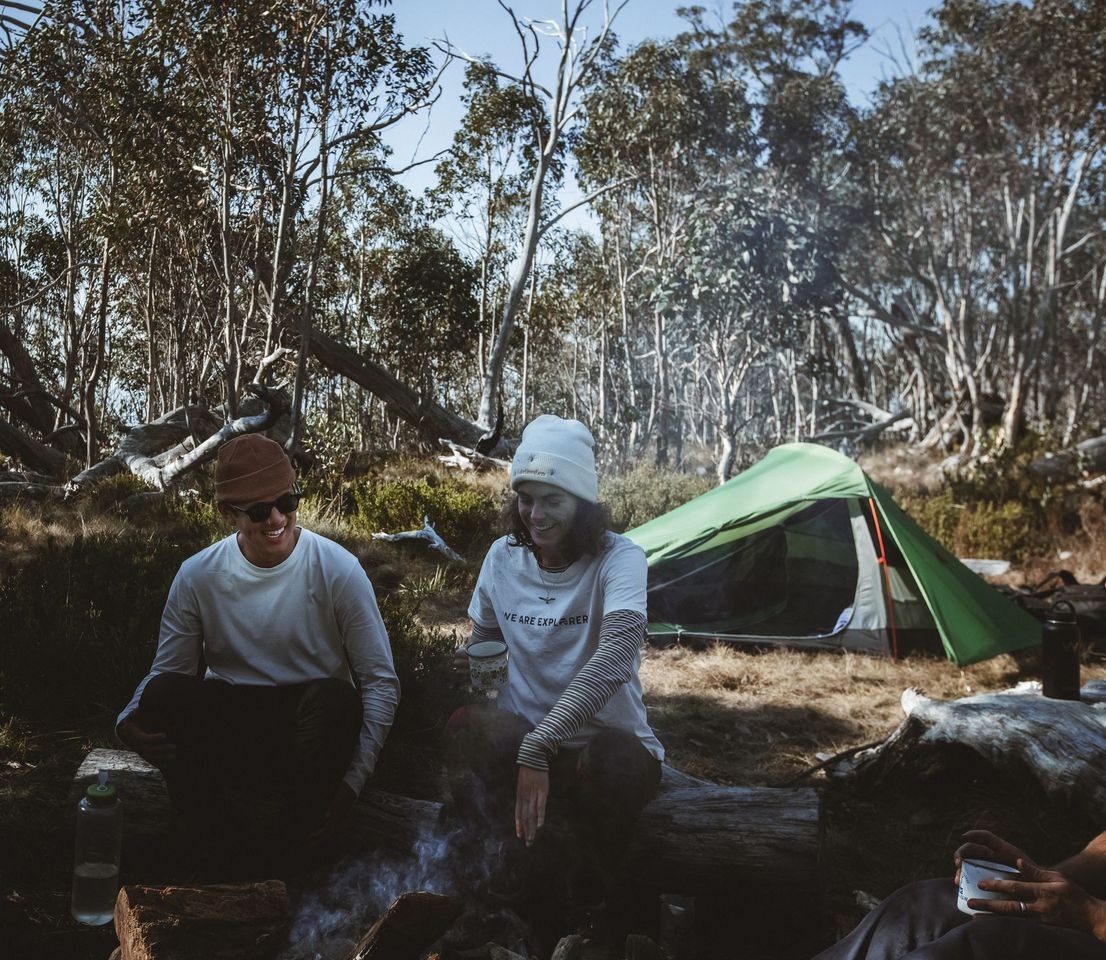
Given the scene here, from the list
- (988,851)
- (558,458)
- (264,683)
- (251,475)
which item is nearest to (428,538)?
(264,683)

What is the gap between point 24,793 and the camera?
124 inches

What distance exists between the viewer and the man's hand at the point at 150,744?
248cm

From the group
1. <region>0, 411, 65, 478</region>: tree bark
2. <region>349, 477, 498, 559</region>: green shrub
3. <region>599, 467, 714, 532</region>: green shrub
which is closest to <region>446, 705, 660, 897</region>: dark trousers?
<region>349, 477, 498, 559</region>: green shrub

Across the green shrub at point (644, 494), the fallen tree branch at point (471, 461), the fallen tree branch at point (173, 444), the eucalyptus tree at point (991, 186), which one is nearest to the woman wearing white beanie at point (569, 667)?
the fallen tree branch at point (173, 444)

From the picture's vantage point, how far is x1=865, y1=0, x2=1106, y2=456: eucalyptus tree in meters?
12.3

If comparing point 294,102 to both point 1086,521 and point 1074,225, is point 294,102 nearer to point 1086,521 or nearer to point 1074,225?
point 1086,521

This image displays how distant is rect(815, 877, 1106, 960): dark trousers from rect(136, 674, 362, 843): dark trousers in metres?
1.36

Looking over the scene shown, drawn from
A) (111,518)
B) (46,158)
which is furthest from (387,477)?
(46,158)

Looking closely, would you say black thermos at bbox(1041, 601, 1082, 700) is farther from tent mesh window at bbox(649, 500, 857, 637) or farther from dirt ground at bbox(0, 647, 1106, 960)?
tent mesh window at bbox(649, 500, 857, 637)

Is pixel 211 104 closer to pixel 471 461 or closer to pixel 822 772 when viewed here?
pixel 471 461

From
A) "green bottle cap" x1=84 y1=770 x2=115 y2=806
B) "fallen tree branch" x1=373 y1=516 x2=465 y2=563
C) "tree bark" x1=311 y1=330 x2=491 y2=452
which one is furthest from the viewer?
"tree bark" x1=311 y1=330 x2=491 y2=452

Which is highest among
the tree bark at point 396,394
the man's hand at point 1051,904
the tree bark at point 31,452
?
the tree bark at point 396,394

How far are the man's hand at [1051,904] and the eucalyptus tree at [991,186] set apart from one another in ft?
36.8

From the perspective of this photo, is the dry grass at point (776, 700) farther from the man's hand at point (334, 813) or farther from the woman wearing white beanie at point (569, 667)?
the man's hand at point (334, 813)
